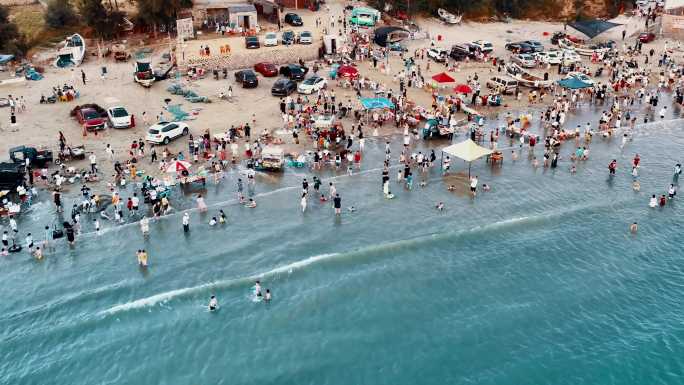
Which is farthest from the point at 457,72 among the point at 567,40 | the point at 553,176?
the point at 553,176

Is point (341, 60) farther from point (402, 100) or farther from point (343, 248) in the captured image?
point (343, 248)

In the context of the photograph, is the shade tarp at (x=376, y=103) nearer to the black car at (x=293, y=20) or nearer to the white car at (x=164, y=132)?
the white car at (x=164, y=132)

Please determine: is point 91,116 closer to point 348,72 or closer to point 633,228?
point 348,72

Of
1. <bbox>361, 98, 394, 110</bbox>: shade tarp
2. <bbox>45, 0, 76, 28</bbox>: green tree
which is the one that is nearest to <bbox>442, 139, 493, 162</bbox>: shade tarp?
<bbox>361, 98, 394, 110</bbox>: shade tarp

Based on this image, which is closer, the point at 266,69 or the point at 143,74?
the point at 143,74

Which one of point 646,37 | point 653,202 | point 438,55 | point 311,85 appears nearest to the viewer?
point 653,202

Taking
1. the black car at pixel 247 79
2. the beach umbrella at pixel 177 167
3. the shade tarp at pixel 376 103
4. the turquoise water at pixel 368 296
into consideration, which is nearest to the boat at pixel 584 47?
the shade tarp at pixel 376 103

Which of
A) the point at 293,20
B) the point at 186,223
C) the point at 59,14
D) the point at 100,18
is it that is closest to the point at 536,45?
the point at 293,20
